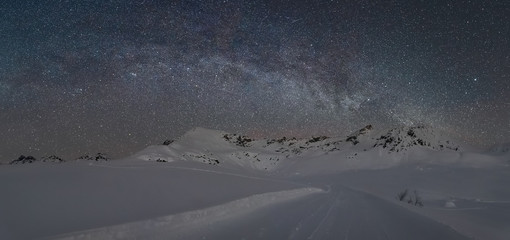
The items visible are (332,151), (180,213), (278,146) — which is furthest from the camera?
(278,146)

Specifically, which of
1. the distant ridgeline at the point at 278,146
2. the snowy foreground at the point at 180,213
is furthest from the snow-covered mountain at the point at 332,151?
the snowy foreground at the point at 180,213

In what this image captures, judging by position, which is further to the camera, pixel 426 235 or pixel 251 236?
pixel 426 235

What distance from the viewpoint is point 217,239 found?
4.91 m

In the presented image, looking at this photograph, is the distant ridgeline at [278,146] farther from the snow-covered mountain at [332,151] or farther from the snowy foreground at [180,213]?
the snowy foreground at [180,213]

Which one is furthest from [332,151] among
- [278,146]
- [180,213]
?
[180,213]

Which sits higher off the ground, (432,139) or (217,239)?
(432,139)

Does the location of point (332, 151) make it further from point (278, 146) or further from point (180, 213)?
point (180, 213)

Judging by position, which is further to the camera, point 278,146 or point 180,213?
point 278,146

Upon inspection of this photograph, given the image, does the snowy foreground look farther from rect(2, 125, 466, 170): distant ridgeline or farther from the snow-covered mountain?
rect(2, 125, 466, 170): distant ridgeline

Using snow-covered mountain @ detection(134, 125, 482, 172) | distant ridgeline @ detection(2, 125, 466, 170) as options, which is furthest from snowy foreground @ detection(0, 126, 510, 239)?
distant ridgeline @ detection(2, 125, 466, 170)

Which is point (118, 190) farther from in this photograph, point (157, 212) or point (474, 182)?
point (474, 182)

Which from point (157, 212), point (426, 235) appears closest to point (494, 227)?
point (426, 235)

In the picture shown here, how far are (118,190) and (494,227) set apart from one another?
7.79 meters

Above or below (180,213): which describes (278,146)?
above
